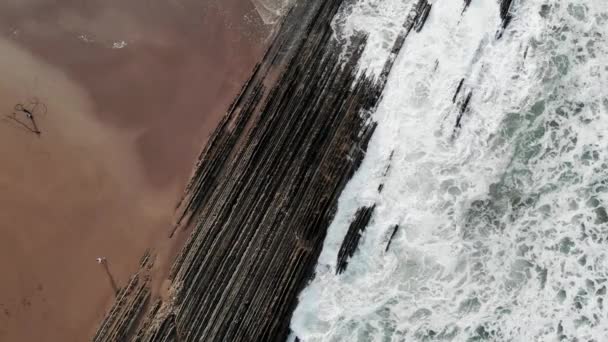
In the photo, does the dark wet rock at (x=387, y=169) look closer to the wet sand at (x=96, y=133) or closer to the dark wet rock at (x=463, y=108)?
the dark wet rock at (x=463, y=108)

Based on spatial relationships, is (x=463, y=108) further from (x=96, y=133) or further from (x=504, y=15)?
(x=96, y=133)

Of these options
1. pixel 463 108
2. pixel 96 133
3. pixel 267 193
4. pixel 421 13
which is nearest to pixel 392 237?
pixel 267 193

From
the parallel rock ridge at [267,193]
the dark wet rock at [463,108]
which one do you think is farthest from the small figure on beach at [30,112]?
the dark wet rock at [463,108]

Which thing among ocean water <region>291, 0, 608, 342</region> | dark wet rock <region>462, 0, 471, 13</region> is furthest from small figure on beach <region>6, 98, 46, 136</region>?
dark wet rock <region>462, 0, 471, 13</region>

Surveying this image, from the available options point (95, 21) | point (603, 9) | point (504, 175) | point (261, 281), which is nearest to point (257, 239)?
point (261, 281)

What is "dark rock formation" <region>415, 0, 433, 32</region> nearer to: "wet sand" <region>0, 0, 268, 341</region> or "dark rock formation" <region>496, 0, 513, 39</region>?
"dark rock formation" <region>496, 0, 513, 39</region>

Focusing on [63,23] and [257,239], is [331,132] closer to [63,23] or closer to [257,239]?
[257,239]

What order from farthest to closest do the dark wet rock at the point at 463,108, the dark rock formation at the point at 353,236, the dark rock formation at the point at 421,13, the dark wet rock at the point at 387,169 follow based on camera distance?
the dark rock formation at the point at 421,13 → the dark wet rock at the point at 463,108 → the dark wet rock at the point at 387,169 → the dark rock formation at the point at 353,236
